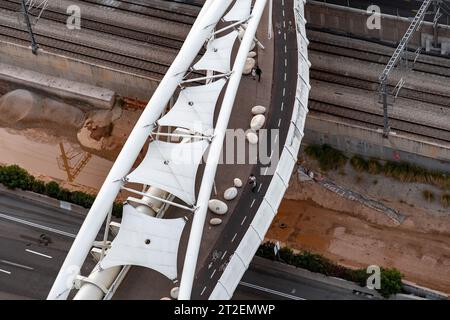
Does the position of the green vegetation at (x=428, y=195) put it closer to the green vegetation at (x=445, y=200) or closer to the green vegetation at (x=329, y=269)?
the green vegetation at (x=445, y=200)

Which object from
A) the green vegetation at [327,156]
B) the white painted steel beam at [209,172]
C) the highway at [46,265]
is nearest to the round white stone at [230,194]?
the white painted steel beam at [209,172]

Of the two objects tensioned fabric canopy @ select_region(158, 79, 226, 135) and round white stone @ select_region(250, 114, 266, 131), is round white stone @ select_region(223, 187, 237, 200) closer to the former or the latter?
tensioned fabric canopy @ select_region(158, 79, 226, 135)

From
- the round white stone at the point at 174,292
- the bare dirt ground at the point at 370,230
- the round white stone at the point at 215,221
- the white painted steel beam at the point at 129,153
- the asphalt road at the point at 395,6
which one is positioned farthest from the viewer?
the asphalt road at the point at 395,6

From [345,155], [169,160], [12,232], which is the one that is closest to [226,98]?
[169,160]

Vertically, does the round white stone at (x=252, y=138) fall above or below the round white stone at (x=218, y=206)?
above

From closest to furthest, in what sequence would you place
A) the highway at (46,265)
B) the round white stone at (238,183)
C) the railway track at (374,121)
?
the round white stone at (238,183), the highway at (46,265), the railway track at (374,121)


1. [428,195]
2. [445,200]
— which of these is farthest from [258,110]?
[445,200]
